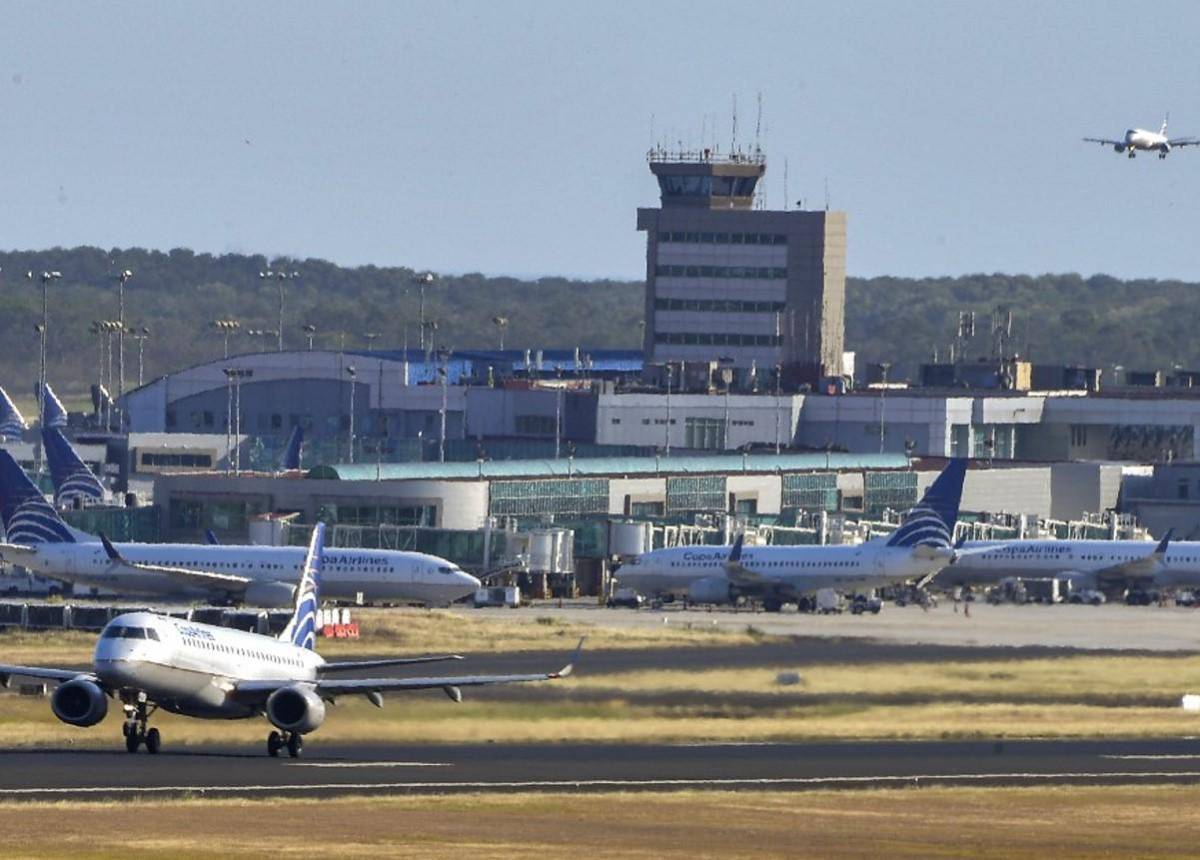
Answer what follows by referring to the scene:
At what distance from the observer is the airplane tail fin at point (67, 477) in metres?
173

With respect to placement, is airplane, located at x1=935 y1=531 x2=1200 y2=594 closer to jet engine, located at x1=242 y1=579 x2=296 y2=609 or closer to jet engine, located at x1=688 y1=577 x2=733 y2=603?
jet engine, located at x1=688 y1=577 x2=733 y2=603

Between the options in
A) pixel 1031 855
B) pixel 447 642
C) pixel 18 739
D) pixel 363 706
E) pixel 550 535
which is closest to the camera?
pixel 1031 855

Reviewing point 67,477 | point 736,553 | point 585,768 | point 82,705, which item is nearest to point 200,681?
point 82,705

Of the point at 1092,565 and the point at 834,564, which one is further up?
the point at 834,564

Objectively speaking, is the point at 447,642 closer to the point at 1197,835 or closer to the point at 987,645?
the point at 987,645

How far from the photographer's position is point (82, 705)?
227 ft

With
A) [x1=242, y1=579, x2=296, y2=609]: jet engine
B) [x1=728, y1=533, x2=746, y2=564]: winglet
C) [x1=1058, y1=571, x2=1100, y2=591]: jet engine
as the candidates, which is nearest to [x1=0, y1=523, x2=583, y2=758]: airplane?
[x1=242, y1=579, x2=296, y2=609]: jet engine

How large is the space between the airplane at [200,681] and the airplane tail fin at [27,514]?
6781cm

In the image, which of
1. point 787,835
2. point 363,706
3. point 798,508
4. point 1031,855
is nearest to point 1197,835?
point 1031,855

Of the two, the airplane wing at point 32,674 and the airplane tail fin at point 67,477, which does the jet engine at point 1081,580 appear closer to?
the airplane tail fin at point 67,477

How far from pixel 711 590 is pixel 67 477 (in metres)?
44.4

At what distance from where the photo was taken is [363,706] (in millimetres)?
83000

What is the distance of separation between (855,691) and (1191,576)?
69081 mm

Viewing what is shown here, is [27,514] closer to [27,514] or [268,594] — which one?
[27,514]
